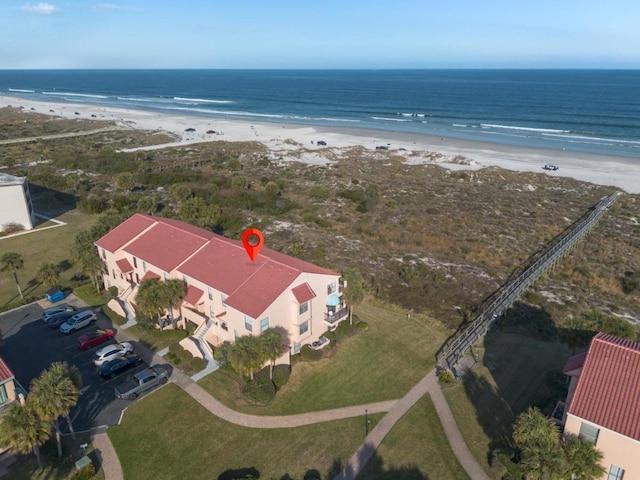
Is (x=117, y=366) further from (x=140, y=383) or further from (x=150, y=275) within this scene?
(x=150, y=275)

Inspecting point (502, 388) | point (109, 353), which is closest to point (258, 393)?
point (109, 353)

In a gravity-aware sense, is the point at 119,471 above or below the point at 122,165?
below

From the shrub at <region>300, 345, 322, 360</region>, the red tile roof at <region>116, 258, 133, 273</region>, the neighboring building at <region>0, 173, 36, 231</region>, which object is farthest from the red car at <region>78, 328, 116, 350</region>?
the neighboring building at <region>0, 173, 36, 231</region>

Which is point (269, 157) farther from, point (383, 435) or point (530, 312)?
point (383, 435)

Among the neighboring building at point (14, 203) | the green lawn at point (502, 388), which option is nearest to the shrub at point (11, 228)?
the neighboring building at point (14, 203)

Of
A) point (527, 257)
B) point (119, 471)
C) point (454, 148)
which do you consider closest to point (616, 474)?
point (119, 471)

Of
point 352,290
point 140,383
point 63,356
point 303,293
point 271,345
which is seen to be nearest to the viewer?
point 271,345
